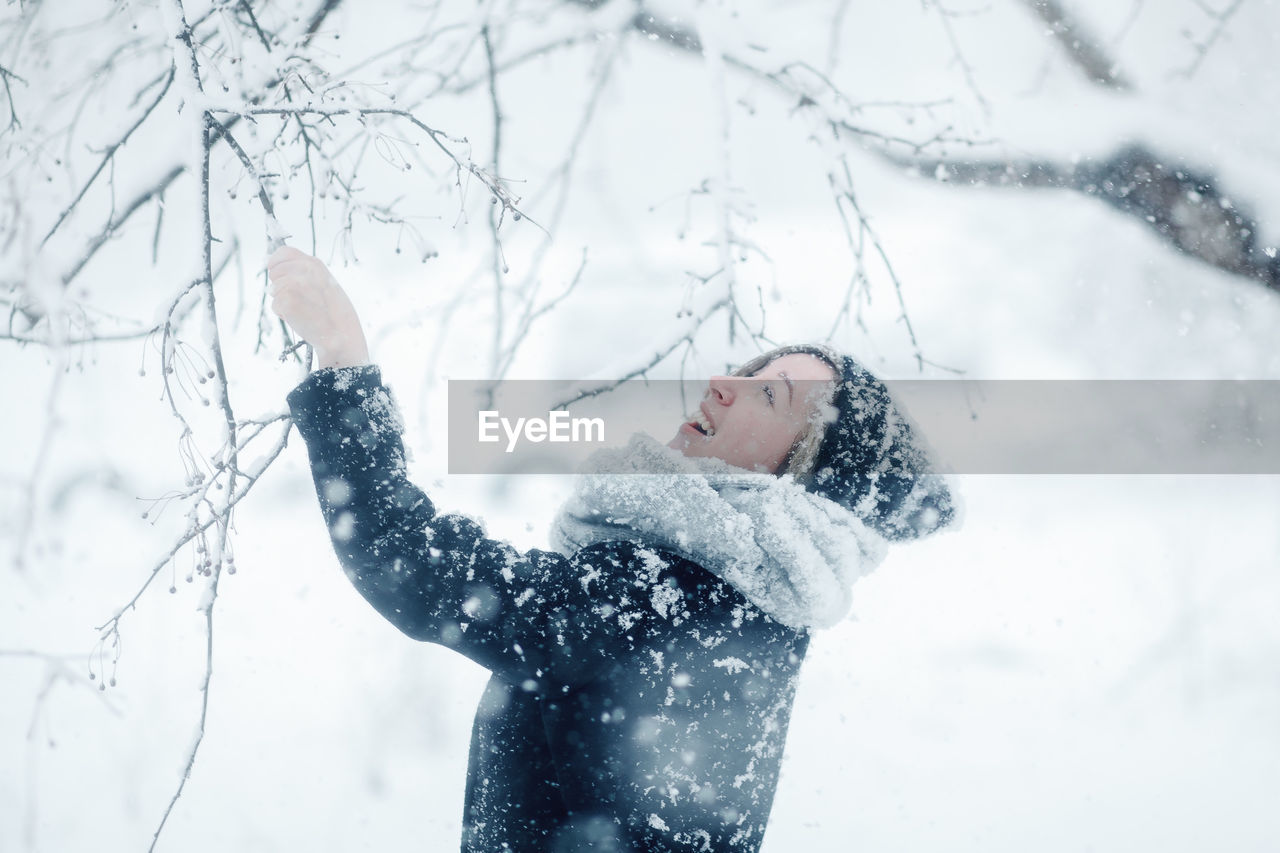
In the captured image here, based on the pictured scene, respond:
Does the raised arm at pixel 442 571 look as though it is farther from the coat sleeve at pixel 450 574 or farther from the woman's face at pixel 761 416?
the woman's face at pixel 761 416

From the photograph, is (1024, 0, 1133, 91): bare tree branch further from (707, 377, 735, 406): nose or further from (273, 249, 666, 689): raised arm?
(273, 249, 666, 689): raised arm

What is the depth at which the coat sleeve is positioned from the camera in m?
1.03

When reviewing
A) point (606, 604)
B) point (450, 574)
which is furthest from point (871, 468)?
point (450, 574)

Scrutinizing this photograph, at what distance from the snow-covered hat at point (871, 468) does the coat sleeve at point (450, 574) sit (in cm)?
34

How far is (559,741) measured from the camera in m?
1.11

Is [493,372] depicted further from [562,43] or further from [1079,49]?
[1079,49]

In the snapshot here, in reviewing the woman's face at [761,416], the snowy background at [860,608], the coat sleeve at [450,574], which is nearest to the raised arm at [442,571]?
the coat sleeve at [450,574]

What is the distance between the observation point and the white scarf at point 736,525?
1058 millimetres

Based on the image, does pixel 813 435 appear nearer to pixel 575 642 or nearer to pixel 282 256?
pixel 575 642

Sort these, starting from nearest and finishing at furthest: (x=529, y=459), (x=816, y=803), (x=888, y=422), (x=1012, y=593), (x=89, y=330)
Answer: (x=888, y=422)
(x=89, y=330)
(x=529, y=459)
(x=816, y=803)
(x=1012, y=593)

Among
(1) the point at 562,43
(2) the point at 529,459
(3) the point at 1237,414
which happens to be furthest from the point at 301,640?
(3) the point at 1237,414

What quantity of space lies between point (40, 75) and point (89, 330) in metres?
1.03

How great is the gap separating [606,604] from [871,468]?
0.51 meters

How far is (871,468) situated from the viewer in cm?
126
